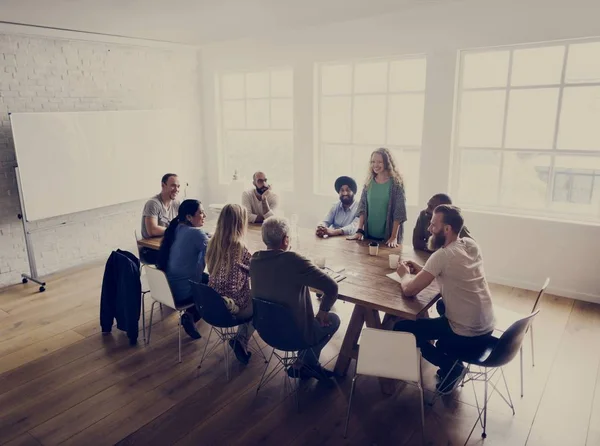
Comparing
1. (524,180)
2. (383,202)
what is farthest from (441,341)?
(524,180)

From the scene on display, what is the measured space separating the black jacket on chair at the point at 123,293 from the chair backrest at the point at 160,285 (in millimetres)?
328

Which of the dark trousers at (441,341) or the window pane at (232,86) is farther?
the window pane at (232,86)

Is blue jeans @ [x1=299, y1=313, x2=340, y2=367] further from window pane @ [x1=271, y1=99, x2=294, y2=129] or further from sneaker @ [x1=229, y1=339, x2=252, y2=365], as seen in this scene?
window pane @ [x1=271, y1=99, x2=294, y2=129]

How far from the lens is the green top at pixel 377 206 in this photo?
13.5ft

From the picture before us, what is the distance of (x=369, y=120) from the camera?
6000mm

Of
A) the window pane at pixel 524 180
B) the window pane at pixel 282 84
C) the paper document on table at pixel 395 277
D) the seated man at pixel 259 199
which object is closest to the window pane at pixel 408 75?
the window pane at pixel 524 180

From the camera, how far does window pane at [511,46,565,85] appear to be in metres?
4.61

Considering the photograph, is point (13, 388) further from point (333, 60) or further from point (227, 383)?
point (333, 60)

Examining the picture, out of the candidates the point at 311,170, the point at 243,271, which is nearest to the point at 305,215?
the point at 311,170

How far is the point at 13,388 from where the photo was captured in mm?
3316

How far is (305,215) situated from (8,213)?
12.3 feet

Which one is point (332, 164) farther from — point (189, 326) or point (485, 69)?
point (189, 326)

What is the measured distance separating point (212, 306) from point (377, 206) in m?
1.85

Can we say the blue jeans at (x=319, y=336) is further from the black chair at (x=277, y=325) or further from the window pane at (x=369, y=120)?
the window pane at (x=369, y=120)
